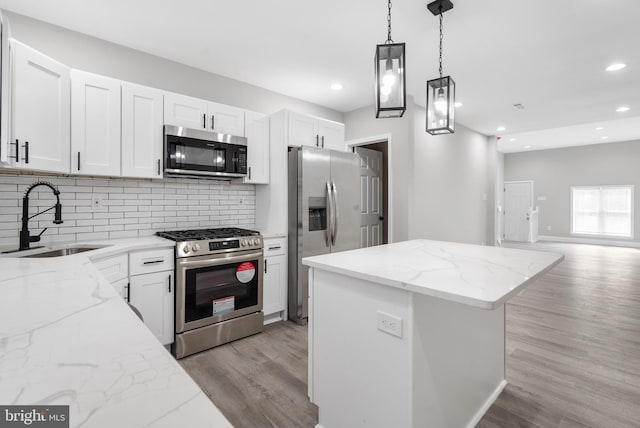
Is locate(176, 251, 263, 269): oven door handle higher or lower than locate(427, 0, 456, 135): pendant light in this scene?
lower

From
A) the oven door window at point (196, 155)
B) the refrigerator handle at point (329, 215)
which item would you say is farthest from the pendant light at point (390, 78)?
the oven door window at point (196, 155)

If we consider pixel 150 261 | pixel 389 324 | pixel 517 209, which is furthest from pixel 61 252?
pixel 517 209

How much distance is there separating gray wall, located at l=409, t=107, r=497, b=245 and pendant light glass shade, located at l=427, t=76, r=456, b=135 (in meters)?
2.48

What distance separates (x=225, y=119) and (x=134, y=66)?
0.93 m

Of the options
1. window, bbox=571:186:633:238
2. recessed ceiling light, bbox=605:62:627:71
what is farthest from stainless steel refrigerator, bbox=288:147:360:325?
window, bbox=571:186:633:238

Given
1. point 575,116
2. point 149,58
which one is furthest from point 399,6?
point 575,116

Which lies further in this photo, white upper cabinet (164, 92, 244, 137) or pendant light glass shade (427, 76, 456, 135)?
white upper cabinet (164, 92, 244, 137)

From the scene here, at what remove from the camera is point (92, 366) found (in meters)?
0.58

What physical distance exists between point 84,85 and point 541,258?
11.1 ft

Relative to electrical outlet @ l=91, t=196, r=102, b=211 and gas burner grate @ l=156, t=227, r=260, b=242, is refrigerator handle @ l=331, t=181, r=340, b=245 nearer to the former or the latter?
gas burner grate @ l=156, t=227, r=260, b=242

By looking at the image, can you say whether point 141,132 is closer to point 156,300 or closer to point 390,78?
point 156,300

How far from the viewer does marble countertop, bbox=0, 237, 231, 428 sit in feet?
1.47

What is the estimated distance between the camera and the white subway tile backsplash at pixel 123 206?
2375 mm

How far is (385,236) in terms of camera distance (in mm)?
5043
